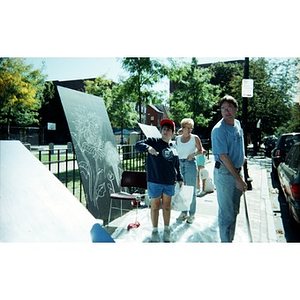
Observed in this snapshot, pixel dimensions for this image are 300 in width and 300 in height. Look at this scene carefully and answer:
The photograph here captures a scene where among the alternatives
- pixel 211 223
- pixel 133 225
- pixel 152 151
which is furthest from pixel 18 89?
pixel 211 223

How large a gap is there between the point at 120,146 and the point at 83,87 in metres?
1.05

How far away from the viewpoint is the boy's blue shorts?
2961mm

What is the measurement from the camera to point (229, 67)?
320 centimetres

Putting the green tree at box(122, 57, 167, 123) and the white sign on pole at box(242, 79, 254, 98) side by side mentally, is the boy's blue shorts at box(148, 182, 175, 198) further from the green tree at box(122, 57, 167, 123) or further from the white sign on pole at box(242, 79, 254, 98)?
the white sign on pole at box(242, 79, 254, 98)

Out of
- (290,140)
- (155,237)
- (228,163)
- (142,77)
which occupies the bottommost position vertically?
(155,237)

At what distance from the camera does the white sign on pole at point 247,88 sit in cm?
Answer: 306

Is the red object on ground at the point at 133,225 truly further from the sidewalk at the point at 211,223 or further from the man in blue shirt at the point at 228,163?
the man in blue shirt at the point at 228,163

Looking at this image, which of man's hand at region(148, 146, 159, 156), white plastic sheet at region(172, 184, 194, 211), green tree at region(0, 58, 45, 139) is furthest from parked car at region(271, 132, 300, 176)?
green tree at region(0, 58, 45, 139)

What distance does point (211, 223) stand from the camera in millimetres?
A: 3238

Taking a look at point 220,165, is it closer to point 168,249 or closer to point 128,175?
point 168,249

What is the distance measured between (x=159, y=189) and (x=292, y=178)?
1.45m

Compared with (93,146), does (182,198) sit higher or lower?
lower

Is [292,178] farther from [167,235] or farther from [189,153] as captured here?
[167,235]

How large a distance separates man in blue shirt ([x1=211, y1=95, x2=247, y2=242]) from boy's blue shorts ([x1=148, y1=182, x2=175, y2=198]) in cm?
55
